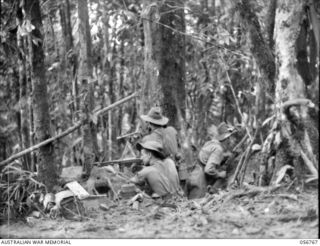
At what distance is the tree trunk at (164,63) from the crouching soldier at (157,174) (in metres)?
1.54

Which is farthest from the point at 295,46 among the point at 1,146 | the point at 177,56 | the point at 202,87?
the point at 1,146

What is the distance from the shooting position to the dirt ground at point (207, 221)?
20.8 feet

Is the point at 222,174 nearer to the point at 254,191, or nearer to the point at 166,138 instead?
the point at 166,138

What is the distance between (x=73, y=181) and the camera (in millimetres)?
9398

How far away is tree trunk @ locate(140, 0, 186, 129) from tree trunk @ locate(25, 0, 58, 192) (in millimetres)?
2252

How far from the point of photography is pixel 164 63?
38.7 feet

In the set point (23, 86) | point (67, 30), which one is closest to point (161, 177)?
point (23, 86)

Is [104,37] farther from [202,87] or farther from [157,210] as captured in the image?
[157,210]

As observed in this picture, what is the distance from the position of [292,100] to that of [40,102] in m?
4.17

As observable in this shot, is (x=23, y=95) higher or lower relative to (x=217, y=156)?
higher

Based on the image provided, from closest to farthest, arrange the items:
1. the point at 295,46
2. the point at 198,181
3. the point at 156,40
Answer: the point at 295,46
the point at 198,181
the point at 156,40

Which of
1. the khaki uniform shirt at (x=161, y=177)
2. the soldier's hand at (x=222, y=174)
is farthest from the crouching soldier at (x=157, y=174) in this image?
the soldier's hand at (x=222, y=174)

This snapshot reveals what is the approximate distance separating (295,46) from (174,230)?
311 cm

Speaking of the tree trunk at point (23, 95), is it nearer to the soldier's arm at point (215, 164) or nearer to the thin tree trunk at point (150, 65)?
the thin tree trunk at point (150, 65)
